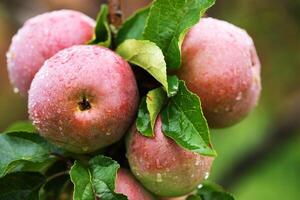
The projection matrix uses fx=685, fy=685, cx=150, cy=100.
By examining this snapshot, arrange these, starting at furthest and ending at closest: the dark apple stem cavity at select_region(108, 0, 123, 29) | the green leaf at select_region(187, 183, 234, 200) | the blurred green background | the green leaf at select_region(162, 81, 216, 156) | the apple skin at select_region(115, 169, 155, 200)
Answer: the blurred green background < the dark apple stem cavity at select_region(108, 0, 123, 29) < the green leaf at select_region(187, 183, 234, 200) < the apple skin at select_region(115, 169, 155, 200) < the green leaf at select_region(162, 81, 216, 156)

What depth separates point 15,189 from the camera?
1.44 m

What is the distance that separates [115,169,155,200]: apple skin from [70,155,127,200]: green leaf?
53 millimetres

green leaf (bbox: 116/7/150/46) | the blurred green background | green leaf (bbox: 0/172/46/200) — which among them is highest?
green leaf (bbox: 116/7/150/46)

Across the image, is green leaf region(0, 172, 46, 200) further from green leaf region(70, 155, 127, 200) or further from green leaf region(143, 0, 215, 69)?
green leaf region(143, 0, 215, 69)

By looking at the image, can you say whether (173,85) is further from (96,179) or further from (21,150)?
(21,150)

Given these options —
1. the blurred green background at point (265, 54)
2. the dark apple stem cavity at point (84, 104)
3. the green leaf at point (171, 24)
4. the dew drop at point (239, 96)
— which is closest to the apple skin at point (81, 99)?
the dark apple stem cavity at point (84, 104)

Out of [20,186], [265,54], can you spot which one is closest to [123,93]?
[20,186]

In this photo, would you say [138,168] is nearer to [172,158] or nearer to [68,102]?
[172,158]

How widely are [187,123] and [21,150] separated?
1.25 feet

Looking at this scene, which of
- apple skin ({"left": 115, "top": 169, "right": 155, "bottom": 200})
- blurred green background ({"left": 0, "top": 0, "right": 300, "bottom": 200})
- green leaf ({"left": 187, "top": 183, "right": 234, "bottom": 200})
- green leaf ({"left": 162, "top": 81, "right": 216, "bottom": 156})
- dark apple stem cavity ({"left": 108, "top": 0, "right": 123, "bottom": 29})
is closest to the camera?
green leaf ({"left": 162, "top": 81, "right": 216, "bottom": 156})

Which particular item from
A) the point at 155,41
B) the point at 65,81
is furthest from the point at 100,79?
the point at 155,41

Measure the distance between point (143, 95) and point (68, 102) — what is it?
194 millimetres

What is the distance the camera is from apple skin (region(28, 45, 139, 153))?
1.31 meters

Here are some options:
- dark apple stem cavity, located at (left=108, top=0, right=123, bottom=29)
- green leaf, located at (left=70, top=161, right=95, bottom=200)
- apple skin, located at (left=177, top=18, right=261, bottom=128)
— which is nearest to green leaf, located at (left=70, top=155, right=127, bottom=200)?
green leaf, located at (left=70, top=161, right=95, bottom=200)
